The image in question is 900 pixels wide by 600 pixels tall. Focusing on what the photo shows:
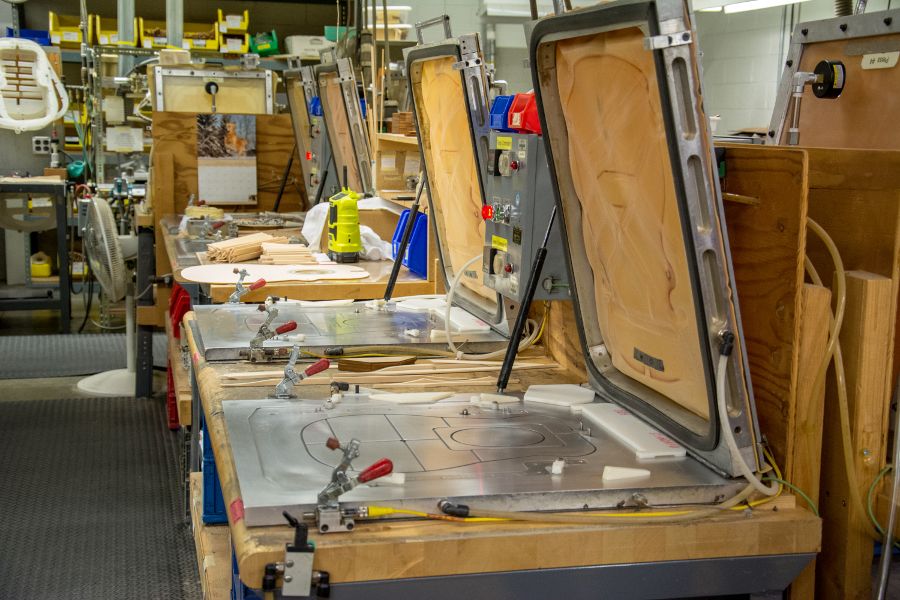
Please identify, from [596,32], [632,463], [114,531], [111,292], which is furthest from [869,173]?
[111,292]

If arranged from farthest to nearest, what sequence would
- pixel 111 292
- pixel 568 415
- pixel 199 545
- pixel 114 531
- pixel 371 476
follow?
pixel 111 292 < pixel 114 531 < pixel 199 545 < pixel 568 415 < pixel 371 476

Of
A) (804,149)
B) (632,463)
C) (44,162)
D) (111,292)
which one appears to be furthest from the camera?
(44,162)

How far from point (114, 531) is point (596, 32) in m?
2.95

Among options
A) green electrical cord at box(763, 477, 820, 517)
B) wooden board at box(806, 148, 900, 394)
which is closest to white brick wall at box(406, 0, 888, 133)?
wooden board at box(806, 148, 900, 394)

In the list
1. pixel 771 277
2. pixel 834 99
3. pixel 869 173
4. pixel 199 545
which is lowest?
pixel 199 545

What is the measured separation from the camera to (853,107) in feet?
8.64

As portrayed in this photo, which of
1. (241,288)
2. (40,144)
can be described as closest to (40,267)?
(40,144)

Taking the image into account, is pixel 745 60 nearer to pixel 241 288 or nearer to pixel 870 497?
pixel 241 288

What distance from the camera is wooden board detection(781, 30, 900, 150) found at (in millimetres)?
2502

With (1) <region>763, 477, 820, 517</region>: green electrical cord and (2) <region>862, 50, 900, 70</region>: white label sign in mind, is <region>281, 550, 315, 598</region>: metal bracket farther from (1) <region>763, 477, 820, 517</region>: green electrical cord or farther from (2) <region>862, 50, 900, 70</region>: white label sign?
(2) <region>862, 50, 900, 70</region>: white label sign

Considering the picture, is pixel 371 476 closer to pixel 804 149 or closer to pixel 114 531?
pixel 804 149

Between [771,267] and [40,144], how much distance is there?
22.7ft

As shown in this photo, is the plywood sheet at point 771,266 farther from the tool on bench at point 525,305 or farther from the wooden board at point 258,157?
the wooden board at point 258,157

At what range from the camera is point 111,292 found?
16.2ft
